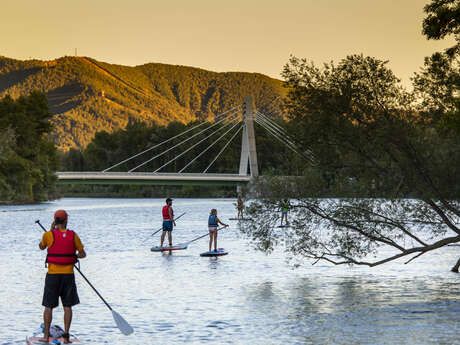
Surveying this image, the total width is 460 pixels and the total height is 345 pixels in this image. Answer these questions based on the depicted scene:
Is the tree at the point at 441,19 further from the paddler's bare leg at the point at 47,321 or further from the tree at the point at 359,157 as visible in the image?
the paddler's bare leg at the point at 47,321

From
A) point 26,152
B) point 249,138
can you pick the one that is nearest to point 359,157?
point 249,138

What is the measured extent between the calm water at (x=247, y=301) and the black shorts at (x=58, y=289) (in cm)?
100

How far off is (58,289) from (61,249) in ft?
2.01

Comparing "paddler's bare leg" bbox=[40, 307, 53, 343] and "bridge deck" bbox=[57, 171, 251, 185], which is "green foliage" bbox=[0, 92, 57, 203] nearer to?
"bridge deck" bbox=[57, 171, 251, 185]

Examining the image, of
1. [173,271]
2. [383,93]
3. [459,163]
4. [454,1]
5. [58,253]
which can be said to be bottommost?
[173,271]

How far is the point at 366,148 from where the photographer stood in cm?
1838

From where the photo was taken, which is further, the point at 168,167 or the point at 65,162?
the point at 65,162

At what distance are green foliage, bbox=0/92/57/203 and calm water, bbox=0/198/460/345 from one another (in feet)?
218

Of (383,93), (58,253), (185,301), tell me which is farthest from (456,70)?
(58,253)

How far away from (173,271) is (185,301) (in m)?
5.70

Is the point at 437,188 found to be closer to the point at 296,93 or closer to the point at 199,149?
the point at 296,93

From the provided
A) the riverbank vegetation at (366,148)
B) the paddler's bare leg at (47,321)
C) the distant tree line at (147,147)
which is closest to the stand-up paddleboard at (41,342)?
the paddler's bare leg at (47,321)

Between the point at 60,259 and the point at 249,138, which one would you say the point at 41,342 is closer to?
the point at 60,259

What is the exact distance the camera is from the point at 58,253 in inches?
433
